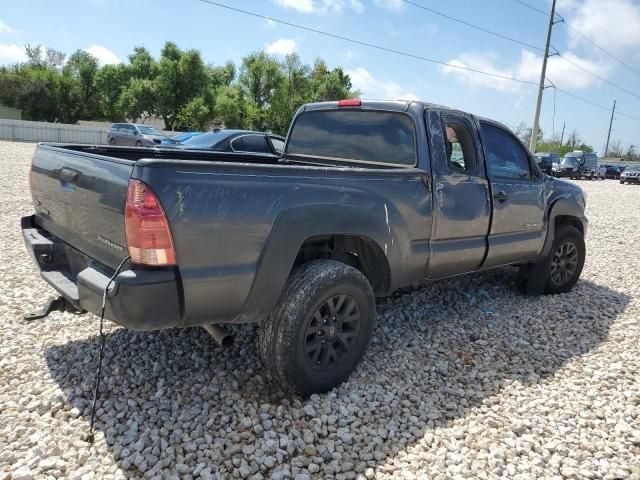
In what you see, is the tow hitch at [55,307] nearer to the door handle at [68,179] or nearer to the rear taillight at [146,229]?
the door handle at [68,179]

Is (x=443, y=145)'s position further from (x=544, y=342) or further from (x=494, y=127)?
(x=544, y=342)

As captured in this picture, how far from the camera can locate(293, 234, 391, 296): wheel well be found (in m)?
3.36

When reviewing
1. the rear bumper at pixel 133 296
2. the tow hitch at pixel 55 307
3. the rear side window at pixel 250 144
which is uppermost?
the rear side window at pixel 250 144

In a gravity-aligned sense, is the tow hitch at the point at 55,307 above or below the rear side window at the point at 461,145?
below

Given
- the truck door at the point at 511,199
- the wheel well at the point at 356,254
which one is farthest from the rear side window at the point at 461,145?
the wheel well at the point at 356,254

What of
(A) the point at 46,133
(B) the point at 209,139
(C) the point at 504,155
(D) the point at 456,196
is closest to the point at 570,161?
(B) the point at 209,139

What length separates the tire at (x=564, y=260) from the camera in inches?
210

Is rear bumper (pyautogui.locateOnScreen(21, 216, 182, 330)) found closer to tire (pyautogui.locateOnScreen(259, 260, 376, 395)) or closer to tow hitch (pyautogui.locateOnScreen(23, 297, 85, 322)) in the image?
tow hitch (pyautogui.locateOnScreen(23, 297, 85, 322))

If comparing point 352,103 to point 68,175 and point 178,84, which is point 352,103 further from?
point 178,84

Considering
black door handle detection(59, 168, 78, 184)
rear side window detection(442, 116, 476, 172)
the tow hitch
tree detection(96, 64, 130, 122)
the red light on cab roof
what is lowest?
the tow hitch

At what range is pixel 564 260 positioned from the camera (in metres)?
5.52

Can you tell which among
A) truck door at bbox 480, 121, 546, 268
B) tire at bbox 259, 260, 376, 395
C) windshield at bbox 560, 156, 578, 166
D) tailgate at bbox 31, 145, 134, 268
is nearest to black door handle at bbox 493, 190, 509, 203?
truck door at bbox 480, 121, 546, 268

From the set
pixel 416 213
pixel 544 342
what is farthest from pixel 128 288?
pixel 544 342

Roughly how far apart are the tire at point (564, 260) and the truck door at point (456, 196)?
5.08 feet
